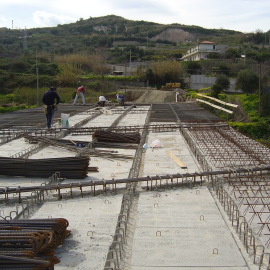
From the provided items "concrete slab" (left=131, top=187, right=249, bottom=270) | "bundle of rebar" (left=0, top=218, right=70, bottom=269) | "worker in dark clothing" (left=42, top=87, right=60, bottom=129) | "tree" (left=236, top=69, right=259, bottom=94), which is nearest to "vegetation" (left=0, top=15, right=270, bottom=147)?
"tree" (left=236, top=69, right=259, bottom=94)

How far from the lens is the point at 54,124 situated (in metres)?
12.0

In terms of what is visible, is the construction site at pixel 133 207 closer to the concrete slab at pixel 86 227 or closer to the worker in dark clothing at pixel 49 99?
the concrete slab at pixel 86 227

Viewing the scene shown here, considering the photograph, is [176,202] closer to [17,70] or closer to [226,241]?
[226,241]

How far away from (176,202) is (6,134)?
19.8 feet

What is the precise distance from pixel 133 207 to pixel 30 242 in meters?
1.86

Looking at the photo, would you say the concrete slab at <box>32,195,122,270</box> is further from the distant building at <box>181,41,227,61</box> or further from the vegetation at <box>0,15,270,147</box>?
the distant building at <box>181,41,227,61</box>

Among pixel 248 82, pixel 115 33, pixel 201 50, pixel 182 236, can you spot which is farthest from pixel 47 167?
pixel 115 33

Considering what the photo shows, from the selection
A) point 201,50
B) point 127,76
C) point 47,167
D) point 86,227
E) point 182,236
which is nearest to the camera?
point 182,236

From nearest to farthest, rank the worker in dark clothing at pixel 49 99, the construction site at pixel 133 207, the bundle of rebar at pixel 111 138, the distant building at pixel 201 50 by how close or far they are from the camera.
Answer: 1. the construction site at pixel 133 207
2. the bundle of rebar at pixel 111 138
3. the worker in dark clothing at pixel 49 99
4. the distant building at pixel 201 50

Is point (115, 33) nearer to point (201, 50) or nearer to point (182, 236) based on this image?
point (201, 50)

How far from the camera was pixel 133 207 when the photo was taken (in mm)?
4699

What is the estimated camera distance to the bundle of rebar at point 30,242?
109 inches

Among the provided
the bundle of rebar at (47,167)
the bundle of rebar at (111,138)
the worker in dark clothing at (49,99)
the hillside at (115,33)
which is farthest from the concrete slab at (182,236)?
the hillside at (115,33)

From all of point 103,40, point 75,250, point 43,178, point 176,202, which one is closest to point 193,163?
point 176,202
